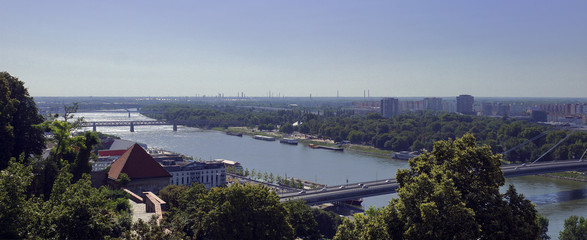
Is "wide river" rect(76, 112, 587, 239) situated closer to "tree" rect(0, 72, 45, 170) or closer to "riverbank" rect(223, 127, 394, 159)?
"riverbank" rect(223, 127, 394, 159)

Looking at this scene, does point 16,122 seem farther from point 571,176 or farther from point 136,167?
point 571,176

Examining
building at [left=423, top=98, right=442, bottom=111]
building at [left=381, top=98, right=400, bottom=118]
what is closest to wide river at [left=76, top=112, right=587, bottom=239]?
building at [left=381, top=98, right=400, bottom=118]

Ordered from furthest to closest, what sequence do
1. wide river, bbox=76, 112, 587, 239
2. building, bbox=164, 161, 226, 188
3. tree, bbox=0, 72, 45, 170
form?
1. wide river, bbox=76, 112, 587, 239
2. building, bbox=164, 161, 226, 188
3. tree, bbox=0, 72, 45, 170

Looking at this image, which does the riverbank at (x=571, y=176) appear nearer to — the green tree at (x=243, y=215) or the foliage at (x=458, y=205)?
the foliage at (x=458, y=205)

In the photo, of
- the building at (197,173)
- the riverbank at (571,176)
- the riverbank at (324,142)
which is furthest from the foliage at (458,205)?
the riverbank at (324,142)

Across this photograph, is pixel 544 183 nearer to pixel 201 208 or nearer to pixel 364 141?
pixel 364 141

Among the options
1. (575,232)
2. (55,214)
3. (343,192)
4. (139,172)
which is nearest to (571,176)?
(343,192)

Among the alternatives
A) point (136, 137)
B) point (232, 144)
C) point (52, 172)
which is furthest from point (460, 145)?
point (136, 137)
